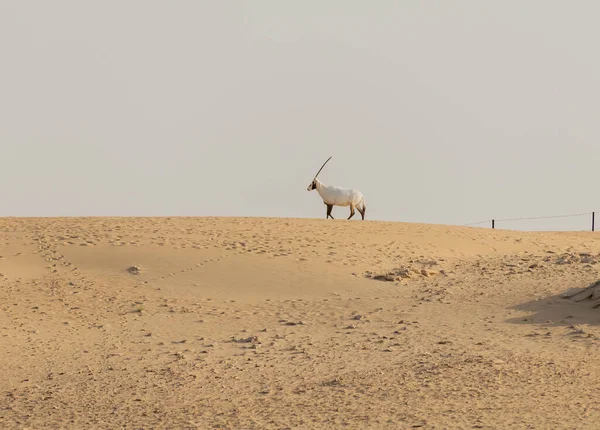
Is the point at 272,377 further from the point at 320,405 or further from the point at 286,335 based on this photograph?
the point at 286,335

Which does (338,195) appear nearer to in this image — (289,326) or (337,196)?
(337,196)

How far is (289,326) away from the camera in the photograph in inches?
529

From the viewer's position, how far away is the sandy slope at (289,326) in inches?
350

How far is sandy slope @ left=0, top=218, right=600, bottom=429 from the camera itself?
888cm

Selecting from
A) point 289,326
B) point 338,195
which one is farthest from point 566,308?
point 338,195

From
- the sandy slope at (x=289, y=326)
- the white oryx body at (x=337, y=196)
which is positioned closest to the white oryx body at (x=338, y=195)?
the white oryx body at (x=337, y=196)

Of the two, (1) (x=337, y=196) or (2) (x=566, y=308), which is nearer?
(2) (x=566, y=308)

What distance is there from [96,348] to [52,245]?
6.95 meters

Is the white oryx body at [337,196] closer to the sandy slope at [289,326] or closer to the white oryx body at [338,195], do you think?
the white oryx body at [338,195]

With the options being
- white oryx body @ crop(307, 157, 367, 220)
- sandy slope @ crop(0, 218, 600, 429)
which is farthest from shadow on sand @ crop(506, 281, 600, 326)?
white oryx body @ crop(307, 157, 367, 220)

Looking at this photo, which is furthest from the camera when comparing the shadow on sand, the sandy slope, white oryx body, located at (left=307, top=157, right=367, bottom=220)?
white oryx body, located at (left=307, top=157, right=367, bottom=220)

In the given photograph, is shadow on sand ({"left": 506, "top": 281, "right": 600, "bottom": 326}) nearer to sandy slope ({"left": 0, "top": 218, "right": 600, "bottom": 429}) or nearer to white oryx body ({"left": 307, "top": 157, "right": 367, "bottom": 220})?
sandy slope ({"left": 0, "top": 218, "right": 600, "bottom": 429})

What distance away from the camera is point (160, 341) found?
12.6 metres

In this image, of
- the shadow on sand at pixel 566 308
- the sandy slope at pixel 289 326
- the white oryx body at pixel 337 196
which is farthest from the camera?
the white oryx body at pixel 337 196
